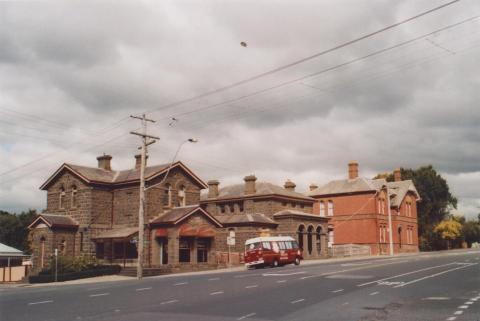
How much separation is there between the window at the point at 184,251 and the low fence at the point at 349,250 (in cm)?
1949

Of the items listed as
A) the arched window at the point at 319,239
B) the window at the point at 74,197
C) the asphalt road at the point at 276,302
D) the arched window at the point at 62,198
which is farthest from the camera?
the arched window at the point at 319,239

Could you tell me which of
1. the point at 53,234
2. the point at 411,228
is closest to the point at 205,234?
the point at 53,234

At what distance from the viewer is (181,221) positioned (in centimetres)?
4075

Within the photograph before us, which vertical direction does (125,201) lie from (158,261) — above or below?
above

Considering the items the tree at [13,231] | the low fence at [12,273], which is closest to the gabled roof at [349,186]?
the low fence at [12,273]

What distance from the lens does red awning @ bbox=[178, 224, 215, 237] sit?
40.9 metres

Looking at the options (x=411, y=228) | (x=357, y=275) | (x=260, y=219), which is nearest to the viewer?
(x=357, y=275)

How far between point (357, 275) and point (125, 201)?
989 inches

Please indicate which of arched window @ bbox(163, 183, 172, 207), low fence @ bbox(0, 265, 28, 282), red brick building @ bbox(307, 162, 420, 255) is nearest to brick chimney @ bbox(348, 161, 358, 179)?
red brick building @ bbox(307, 162, 420, 255)

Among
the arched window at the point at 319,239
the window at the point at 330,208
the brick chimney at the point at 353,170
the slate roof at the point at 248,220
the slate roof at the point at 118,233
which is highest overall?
the brick chimney at the point at 353,170

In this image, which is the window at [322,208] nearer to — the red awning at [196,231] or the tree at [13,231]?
the red awning at [196,231]

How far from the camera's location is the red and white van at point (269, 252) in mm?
37219

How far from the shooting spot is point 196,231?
137 ft

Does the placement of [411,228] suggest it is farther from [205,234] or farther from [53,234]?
[53,234]
